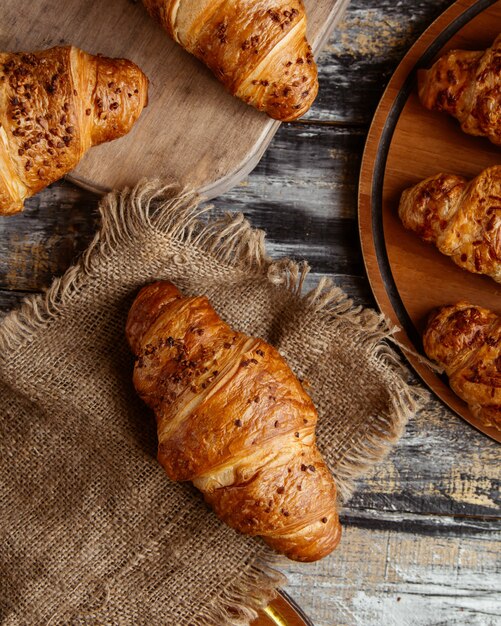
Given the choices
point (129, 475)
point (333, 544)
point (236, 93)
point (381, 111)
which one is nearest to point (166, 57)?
point (236, 93)

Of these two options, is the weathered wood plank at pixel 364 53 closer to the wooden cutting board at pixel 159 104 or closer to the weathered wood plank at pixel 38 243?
the wooden cutting board at pixel 159 104

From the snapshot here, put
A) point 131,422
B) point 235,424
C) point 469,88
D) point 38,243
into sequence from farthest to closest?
1. point 38,243
2. point 131,422
3. point 469,88
4. point 235,424

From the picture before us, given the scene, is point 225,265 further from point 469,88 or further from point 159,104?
point 469,88

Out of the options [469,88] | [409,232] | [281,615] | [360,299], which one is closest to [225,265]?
[360,299]

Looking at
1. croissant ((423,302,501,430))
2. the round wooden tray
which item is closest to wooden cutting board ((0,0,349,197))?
the round wooden tray

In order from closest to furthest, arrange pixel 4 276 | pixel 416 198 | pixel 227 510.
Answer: pixel 227 510 < pixel 416 198 < pixel 4 276

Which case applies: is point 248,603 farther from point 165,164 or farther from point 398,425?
point 165,164

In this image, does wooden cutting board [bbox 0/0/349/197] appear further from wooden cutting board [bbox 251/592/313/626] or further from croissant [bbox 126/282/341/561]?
wooden cutting board [bbox 251/592/313/626]

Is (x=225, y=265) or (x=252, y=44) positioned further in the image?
(x=225, y=265)
